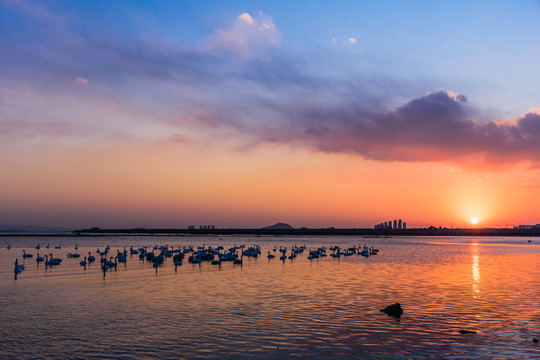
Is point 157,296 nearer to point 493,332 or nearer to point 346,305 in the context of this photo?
point 346,305

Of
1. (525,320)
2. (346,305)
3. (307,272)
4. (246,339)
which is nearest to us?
(246,339)

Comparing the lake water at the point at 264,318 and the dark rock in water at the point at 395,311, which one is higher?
the dark rock in water at the point at 395,311

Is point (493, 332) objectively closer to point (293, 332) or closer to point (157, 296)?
point (293, 332)

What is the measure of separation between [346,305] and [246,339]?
376 inches

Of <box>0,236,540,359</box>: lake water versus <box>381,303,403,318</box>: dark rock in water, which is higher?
<box>381,303,403,318</box>: dark rock in water

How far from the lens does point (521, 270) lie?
1941 inches

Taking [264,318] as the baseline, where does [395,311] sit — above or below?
above

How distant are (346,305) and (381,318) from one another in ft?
12.7

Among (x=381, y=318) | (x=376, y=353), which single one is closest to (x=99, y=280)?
(x=381, y=318)

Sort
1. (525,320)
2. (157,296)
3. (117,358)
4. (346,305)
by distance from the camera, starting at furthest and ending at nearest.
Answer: (157,296) < (346,305) < (525,320) < (117,358)

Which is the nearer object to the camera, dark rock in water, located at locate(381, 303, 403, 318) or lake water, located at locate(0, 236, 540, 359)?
lake water, located at locate(0, 236, 540, 359)

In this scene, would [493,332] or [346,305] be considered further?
[346,305]

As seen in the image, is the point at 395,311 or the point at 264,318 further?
the point at 395,311

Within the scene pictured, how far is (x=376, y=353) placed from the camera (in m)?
17.0
